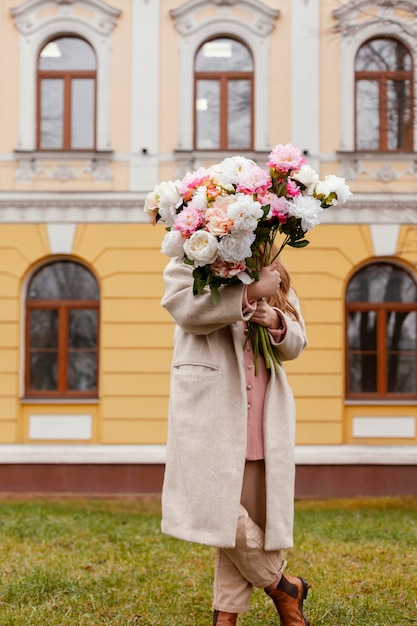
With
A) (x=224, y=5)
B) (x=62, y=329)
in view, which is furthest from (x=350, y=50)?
(x=62, y=329)

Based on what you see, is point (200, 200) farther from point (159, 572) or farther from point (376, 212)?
point (376, 212)

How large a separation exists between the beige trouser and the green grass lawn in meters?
0.53

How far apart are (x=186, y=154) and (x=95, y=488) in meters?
4.65

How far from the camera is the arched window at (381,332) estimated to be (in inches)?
499

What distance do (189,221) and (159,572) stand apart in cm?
315

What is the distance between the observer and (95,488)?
12.4 meters

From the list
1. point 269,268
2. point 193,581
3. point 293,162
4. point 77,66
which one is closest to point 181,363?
point 269,268

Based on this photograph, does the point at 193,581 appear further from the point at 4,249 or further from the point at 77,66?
the point at 77,66

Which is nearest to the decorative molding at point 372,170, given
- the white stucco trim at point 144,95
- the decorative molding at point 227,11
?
the decorative molding at point 227,11

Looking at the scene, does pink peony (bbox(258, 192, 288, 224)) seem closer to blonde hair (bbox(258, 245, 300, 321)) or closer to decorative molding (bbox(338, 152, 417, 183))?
blonde hair (bbox(258, 245, 300, 321))

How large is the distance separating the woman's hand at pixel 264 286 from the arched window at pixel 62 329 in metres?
8.72

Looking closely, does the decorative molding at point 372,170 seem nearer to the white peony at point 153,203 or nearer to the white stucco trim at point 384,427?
the white stucco trim at point 384,427

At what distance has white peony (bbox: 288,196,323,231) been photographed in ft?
13.1

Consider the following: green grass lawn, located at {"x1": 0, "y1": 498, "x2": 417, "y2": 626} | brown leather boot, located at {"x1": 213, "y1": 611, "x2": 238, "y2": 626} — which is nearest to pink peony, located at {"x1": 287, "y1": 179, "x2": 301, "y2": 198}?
brown leather boot, located at {"x1": 213, "y1": 611, "x2": 238, "y2": 626}
